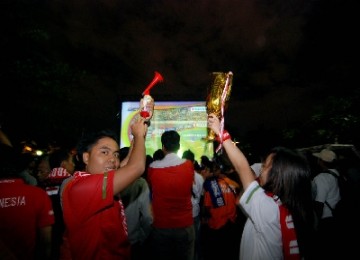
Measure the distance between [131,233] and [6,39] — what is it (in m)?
9.16

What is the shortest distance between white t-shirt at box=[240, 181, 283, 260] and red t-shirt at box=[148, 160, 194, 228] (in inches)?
83.9

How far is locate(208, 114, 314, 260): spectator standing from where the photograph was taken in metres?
2.22

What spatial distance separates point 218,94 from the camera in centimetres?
277

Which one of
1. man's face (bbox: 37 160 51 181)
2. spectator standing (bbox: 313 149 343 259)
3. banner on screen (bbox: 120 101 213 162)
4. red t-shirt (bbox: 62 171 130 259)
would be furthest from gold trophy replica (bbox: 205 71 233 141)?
banner on screen (bbox: 120 101 213 162)

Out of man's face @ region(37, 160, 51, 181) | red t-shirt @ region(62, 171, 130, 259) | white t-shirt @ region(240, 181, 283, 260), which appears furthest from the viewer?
man's face @ region(37, 160, 51, 181)

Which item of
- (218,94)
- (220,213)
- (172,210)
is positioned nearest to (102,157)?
(218,94)

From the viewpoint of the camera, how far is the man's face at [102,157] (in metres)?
2.38

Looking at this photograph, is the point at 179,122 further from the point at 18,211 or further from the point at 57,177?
the point at 18,211

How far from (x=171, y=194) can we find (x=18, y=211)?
7.07 ft

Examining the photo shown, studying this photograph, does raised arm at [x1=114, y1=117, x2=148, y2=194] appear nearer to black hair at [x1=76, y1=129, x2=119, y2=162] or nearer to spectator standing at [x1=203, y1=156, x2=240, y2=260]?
black hair at [x1=76, y1=129, x2=119, y2=162]

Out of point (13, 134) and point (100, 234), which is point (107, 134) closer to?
point (100, 234)

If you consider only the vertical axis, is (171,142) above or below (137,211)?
above

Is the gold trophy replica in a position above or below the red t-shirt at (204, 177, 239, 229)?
above

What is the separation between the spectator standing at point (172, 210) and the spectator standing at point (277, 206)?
2004 millimetres
